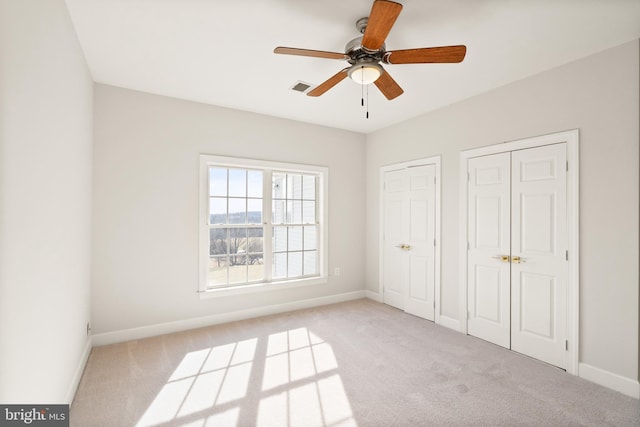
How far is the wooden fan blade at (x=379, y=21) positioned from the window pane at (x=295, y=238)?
2987 mm

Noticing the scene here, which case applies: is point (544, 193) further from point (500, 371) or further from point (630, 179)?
point (500, 371)

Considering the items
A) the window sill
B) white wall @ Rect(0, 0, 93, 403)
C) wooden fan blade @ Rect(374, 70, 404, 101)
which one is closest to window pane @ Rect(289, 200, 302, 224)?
the window sill

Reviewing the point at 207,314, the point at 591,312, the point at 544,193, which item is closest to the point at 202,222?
the point at 207,314

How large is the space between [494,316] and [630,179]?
1788 millimetres

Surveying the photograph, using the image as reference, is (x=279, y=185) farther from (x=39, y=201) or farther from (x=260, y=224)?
(x=39, y=201)

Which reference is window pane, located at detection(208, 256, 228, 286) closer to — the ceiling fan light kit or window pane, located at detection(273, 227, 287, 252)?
window pane, located at detection(273, 227, 287, 252)

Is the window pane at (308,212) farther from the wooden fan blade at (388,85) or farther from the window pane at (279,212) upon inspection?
the wooden fan blade at (388,85)

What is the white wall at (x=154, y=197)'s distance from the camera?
128 inches

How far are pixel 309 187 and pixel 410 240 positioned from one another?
1.74 meters

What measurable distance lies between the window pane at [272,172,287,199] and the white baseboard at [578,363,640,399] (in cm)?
380

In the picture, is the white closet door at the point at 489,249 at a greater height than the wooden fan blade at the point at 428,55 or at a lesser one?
lesser

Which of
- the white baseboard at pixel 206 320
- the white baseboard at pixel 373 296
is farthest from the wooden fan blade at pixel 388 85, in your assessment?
the white baseboard at pixel 373 296

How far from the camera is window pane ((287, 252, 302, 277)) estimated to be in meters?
4.58

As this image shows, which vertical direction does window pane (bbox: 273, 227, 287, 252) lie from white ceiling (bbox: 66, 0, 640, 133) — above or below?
below
